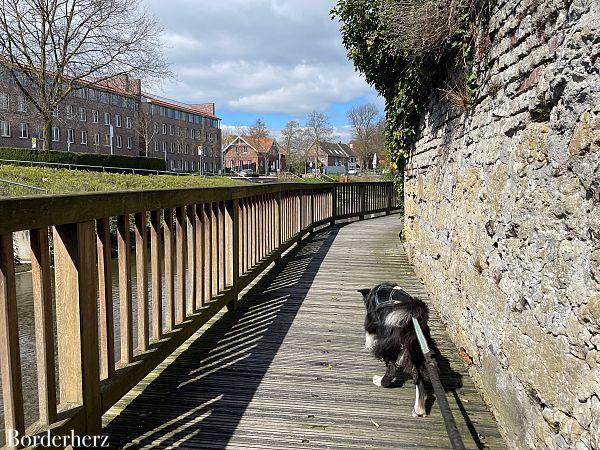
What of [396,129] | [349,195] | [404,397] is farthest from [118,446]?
[349,195]

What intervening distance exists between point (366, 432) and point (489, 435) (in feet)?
2.15

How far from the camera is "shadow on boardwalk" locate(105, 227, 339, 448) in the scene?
2.63 m

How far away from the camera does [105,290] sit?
2477 millimetres

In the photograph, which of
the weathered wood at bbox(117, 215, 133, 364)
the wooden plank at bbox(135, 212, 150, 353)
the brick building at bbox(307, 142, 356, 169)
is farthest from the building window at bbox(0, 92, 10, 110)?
the brick building at bbox(307, 142, 356, 169)

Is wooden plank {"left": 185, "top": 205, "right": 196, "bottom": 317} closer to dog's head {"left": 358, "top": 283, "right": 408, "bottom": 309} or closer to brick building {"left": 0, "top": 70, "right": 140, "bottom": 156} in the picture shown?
dog's head {"left": 358, "top": 283, "right": 408, "bottom": 309}

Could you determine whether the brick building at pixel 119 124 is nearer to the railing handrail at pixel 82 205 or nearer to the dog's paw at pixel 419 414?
the railing handrail at pixel 82 205

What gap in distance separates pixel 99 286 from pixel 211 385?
1150 mm

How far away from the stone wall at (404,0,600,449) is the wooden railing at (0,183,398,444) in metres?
1.98

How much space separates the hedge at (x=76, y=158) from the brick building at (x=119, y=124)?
140cm

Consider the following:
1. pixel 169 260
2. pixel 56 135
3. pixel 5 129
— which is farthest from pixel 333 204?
pixel 56 135

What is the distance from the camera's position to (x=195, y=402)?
300cm

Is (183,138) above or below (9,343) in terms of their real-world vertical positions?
above

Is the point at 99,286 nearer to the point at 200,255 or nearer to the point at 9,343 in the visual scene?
the point at 9,343

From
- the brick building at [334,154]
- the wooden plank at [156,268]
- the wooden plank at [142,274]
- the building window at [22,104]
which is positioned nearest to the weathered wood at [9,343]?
the wooden plank at [142,274]
